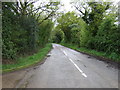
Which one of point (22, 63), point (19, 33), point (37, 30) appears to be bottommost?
point (22, 63)

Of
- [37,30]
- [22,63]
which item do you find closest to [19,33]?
[22,63]

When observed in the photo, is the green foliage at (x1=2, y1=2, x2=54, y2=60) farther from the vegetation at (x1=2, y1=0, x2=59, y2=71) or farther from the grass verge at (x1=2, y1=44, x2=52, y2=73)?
the grass verge at (x1=2, y1=44, x2=52, y2=73)

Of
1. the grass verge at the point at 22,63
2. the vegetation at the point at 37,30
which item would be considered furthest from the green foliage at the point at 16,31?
the grass verge at the point at 22,63

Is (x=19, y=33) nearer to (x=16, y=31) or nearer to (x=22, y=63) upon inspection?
(x=16, y=31)

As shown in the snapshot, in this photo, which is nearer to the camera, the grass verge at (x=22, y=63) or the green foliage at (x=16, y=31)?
the grass verge at (x=22, y=63)

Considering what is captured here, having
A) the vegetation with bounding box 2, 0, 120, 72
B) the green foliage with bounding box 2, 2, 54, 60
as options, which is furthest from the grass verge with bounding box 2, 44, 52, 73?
the green foliage with bounding box 2, 2, 54, 60

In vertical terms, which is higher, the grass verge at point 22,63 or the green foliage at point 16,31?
the green foliage at point 16,31

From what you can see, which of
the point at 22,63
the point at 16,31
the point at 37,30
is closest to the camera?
the point at 22,63

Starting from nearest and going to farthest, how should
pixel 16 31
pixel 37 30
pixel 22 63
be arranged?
pixel 22 63
pixel 16 31
pixel 37 30

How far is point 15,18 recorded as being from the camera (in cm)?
900

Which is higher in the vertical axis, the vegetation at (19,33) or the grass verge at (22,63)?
the vegetation at (19,33)

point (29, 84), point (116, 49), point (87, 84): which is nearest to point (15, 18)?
point (29, 84)

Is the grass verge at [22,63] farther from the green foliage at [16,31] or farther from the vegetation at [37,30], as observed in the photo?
the green foliage at [16,31]

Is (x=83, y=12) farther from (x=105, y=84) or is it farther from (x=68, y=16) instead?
(x=105, y=84)
